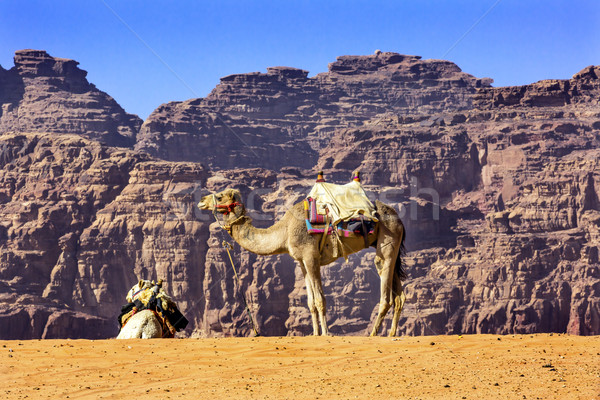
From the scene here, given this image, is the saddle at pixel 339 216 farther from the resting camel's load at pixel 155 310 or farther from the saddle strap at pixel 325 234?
the resting camel's load at pixel 155 310

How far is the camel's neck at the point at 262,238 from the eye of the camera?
2483 cm

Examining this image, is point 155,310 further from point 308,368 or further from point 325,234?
point 308,368

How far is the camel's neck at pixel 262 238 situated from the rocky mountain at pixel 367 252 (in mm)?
60346

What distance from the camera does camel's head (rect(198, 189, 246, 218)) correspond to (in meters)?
24.9

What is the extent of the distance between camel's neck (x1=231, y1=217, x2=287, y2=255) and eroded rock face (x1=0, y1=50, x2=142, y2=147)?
449ft

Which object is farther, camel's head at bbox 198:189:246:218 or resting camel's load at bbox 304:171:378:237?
camel's head at bbox 198:189:246:218

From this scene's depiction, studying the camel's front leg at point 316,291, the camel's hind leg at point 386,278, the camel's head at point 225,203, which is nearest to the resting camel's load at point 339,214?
the camel's hind leg at point 386,278

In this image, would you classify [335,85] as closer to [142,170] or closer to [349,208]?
[142,170]

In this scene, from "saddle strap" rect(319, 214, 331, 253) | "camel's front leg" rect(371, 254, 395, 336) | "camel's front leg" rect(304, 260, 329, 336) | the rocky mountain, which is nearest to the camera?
"camel's front leg" rect(304, 260, 329, 336)

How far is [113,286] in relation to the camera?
98938mm

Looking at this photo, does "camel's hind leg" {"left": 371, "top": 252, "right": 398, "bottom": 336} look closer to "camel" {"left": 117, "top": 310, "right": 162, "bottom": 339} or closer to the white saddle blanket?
the white saddle blanket

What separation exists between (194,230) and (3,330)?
69.2ft

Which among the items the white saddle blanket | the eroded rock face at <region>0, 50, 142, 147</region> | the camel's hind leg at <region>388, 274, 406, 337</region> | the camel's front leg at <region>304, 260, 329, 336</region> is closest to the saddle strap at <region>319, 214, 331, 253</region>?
the white saddle blanket

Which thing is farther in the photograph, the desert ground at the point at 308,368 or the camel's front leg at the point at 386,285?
the camel's front leg at the point at 386,285
